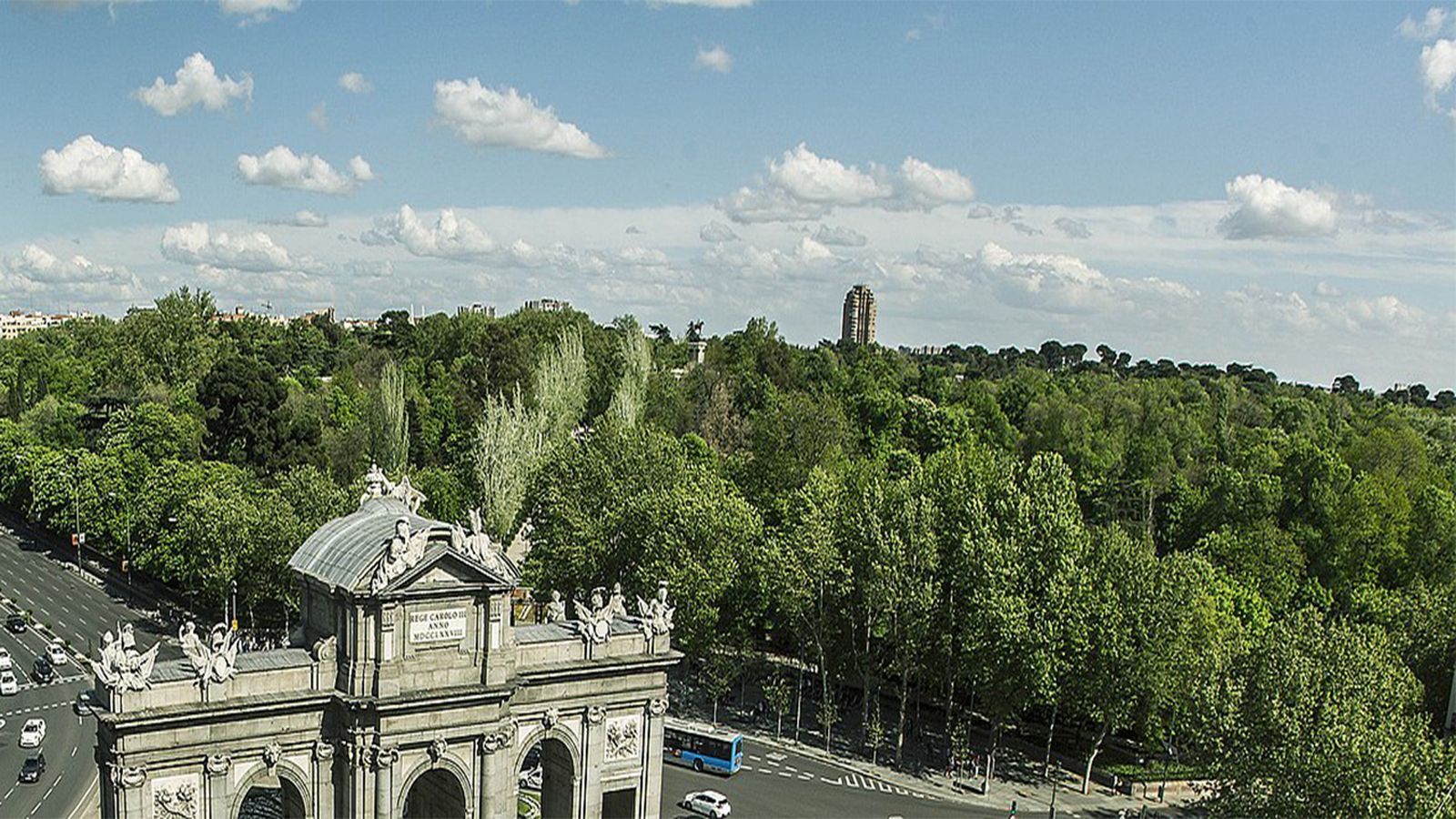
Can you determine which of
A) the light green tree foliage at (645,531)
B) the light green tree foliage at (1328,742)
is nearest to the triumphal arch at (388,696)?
the light green tree foliage at (645,531)

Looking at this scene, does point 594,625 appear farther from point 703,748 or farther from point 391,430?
point 391,430

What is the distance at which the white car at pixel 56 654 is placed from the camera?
7579 centimetres

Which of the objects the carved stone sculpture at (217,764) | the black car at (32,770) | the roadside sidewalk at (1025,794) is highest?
the carved stone sculpture at (217,764)

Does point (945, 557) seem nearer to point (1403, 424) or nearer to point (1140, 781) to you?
point (1140, 781)

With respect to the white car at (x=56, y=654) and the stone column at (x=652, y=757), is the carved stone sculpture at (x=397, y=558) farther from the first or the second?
the white car at (x=56, y=654)

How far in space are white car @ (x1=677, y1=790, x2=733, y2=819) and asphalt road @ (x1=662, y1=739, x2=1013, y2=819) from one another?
0.67 metres

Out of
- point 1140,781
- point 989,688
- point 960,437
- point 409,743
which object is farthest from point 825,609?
point 960,437

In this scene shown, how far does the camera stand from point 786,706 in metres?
68.9

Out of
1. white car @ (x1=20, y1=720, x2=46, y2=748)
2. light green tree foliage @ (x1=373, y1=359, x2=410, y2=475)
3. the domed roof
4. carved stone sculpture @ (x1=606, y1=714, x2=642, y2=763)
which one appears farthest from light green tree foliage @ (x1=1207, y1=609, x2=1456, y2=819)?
light green tree foliage @ (x1=373, y1=359, x2=410, y2=475)

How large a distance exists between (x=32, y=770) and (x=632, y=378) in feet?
227

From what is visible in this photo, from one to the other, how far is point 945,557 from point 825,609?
25.5ft

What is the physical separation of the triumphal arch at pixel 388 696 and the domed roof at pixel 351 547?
0.07 metres

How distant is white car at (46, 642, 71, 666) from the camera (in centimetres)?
7579

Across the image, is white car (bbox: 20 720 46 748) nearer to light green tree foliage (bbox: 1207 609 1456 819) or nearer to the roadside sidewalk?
the roadside sidewalk
